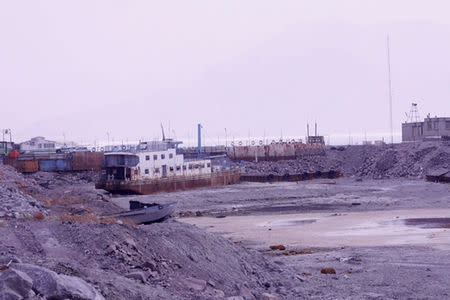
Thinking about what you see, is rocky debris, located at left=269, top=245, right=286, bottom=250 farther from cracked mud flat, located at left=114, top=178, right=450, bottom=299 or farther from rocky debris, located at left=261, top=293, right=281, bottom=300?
rocky debris, located at left=261, top=293, right=281, bottom=300

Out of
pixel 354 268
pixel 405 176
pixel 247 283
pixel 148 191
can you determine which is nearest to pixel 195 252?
pixel 247 283

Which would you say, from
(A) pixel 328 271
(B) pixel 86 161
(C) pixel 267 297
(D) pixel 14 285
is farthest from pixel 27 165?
(D) pixel 14 285

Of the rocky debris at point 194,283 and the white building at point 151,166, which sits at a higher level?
the white building at point 151,166

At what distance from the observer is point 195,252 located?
20.6 metres

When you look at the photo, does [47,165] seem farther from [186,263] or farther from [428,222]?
[186,263]

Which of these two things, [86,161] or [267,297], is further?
[86,161]

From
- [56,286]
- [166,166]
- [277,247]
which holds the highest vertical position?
[166,166]

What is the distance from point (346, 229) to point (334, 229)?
0.65m

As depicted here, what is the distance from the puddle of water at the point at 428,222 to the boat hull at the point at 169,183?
33874 mm

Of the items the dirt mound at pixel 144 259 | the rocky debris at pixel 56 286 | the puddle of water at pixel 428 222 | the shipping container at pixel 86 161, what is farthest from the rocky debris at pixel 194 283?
the shipping container at pixel 86 161

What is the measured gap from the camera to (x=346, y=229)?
38531 millimetres

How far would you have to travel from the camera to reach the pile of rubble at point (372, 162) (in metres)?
81.2

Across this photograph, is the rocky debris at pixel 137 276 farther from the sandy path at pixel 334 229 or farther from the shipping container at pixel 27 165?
Answer: the shipping container at pixel 27 165

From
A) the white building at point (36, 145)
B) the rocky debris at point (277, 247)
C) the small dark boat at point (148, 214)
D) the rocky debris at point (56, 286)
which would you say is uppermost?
the white building at point (36, 145)
